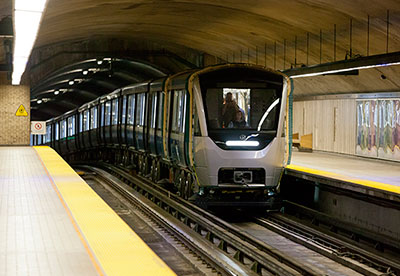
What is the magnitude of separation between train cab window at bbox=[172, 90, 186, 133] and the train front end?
2.81 feet

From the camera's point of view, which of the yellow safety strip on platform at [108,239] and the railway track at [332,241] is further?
the railway track at [332,241]

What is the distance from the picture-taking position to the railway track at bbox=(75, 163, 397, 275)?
8.30m

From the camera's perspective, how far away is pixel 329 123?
18.7m

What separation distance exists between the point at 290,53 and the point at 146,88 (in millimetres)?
4151

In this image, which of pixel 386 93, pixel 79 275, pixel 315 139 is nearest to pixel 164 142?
pixel 386 93

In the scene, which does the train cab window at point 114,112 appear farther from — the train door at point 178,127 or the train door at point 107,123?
the train door at point 178,127

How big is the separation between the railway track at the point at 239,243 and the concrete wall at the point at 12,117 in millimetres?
7336

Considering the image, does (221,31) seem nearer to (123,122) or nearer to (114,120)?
(123,122)

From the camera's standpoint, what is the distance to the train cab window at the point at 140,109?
18.3m

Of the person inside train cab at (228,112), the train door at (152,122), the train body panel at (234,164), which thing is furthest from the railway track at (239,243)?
the person inside train cab at (228,112)

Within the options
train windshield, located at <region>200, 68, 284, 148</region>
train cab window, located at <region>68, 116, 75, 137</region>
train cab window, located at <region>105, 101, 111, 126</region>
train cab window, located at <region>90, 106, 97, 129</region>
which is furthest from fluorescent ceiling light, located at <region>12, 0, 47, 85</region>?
train cab window, located at <region>68, 116, 75, 137</region>

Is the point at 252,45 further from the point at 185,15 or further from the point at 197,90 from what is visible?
the point at 197,90

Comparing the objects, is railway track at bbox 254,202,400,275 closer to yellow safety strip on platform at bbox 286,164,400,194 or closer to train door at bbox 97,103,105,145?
yellow safety strip on platform at bbox 286,164,400,194

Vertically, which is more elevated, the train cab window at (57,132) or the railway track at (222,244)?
the train cab window at (57,132)
